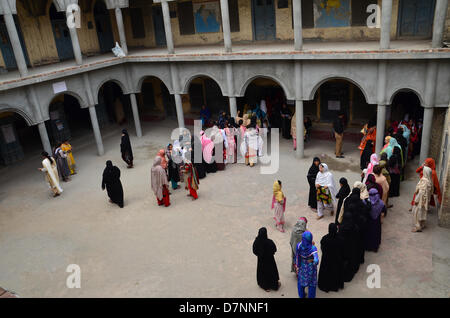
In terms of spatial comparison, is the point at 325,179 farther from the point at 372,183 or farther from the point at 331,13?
the point at 331,13

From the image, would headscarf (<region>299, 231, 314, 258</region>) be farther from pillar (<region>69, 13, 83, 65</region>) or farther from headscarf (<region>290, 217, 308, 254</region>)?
pillar (<region>69, 13, 83, 65</region>)

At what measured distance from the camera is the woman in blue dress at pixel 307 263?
6.60m

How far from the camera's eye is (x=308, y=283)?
22.6 feet

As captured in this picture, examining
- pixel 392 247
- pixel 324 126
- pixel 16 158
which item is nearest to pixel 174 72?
pixel 324 126

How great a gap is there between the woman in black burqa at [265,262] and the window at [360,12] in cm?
991

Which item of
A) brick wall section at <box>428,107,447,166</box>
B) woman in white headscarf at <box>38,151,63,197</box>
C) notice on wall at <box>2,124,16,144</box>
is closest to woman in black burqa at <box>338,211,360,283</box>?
brick wall section at <box>428,107,447,166</box>

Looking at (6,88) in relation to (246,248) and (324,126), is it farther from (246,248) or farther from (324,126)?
(324,126)

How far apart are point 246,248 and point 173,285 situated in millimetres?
1906

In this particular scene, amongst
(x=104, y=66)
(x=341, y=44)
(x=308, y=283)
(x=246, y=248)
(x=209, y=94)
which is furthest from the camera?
(x=209, y=94)

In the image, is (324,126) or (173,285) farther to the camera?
(324,126)

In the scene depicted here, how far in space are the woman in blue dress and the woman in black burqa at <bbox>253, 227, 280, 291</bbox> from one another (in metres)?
0.47

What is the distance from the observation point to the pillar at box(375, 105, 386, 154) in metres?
11.7

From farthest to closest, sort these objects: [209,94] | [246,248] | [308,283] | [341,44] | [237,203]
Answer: [209,94], [341,44], [237,203], [246,248], [308,283]

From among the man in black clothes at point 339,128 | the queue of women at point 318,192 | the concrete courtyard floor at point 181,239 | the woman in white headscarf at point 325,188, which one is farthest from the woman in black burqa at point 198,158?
the man in black clothes at point 339,128
